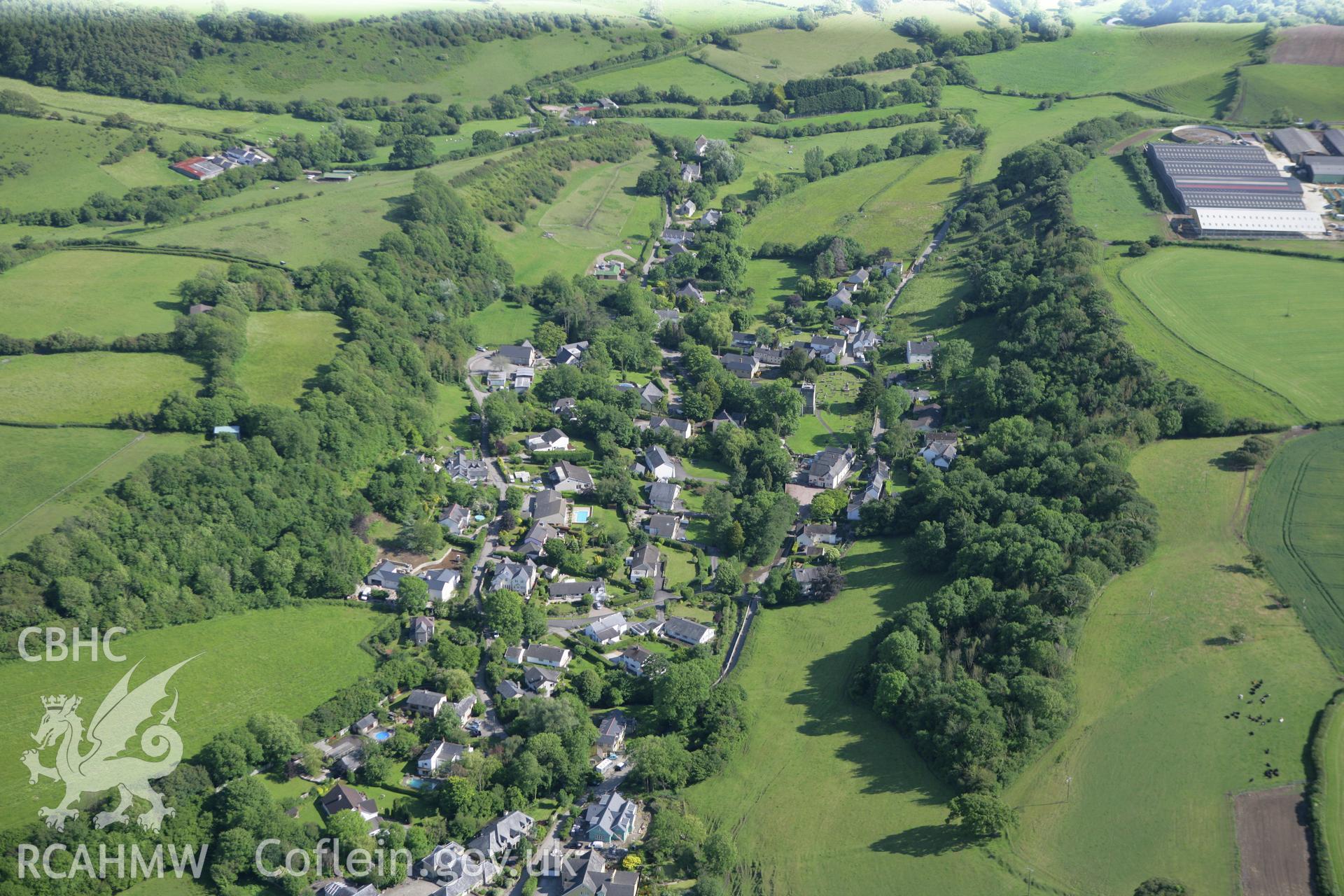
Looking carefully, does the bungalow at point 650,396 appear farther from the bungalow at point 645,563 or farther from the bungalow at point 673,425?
the bungalow at point 645,563

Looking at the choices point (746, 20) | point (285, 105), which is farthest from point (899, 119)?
point (285, 105)

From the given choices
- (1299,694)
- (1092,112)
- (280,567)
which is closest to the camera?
(1299,694)

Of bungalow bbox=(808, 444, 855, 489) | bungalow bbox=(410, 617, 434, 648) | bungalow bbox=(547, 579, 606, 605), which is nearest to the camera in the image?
bungalow bbox=(410, 617, 434, 648)

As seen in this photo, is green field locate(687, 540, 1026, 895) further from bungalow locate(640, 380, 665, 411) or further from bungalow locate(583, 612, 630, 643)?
bungalow locate(640, 380, 665, 411)

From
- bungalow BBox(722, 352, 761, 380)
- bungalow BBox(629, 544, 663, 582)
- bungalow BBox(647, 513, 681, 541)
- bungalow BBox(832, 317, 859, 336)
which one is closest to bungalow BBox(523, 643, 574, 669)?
bungalow BBox(629, 544, 663, 582)

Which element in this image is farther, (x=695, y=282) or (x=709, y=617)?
(x=695, y=282)

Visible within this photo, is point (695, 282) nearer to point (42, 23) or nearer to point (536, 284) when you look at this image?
point (536, 284)

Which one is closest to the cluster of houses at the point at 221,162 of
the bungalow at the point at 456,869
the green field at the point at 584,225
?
the green field at the point at 584,225
